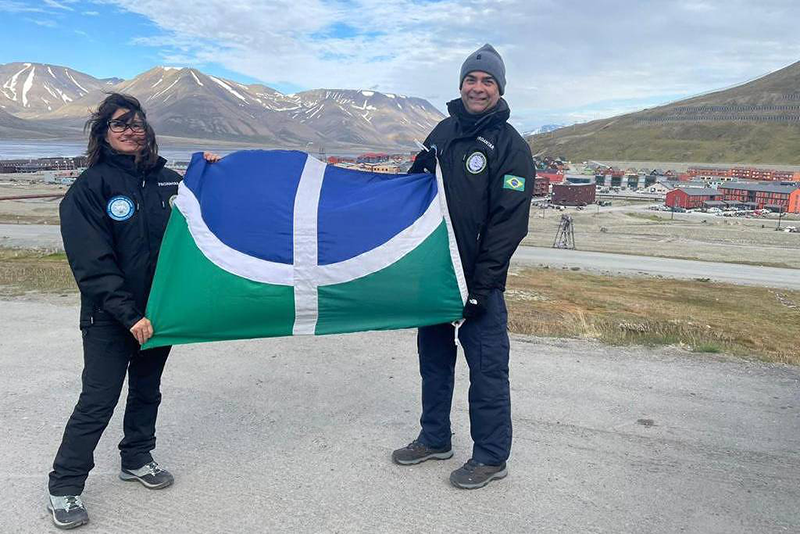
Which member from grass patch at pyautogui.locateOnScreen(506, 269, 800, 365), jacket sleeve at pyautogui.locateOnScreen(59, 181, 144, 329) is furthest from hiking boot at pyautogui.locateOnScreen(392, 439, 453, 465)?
grass patch at pyautogui.locateOnScreen(506, 269, 800, 365)

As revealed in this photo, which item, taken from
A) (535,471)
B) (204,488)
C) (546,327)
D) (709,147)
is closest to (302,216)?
(204,488)

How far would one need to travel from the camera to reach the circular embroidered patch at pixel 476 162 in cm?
415

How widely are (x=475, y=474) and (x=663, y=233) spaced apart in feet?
170

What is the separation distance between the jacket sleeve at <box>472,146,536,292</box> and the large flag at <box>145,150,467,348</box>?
8.8 inches

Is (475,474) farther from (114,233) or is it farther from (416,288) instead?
(114,233)

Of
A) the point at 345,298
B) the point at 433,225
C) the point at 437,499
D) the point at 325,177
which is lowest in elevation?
the point at 437,499

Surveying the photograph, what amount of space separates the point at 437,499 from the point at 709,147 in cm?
20100

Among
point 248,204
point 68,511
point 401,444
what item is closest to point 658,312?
point 401,444

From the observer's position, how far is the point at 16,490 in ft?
13.6

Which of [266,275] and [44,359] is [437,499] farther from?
[44,359]

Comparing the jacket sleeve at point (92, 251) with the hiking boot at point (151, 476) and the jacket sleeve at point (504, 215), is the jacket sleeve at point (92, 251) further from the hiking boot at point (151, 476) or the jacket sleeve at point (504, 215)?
the jacket sleeve at point (504, 215)

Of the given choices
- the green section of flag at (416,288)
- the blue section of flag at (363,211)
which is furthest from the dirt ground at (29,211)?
the green section of flag at (416,288)

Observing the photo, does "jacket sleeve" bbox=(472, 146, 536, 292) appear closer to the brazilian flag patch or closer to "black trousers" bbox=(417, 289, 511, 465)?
the brazilian flag patch

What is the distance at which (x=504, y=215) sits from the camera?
13.5 feet
